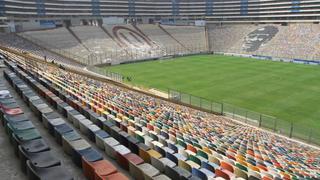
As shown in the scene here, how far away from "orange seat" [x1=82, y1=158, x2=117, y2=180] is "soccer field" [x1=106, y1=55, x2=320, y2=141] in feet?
67.0

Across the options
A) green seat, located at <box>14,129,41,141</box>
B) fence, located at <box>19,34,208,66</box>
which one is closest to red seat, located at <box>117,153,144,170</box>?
green seat, located at <box>14,129,41,141</box>

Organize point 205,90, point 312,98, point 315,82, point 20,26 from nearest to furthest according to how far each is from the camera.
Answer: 1. point 312,98
2. point 205,90
3. point 315,82
4. point 20,26

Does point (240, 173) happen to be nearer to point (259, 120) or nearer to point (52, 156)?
point (52, 156)

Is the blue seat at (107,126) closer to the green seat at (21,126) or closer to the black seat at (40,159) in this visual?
the green seat at (21,126)

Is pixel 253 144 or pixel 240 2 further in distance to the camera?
pixel 240 2

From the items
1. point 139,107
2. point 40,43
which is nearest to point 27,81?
point 139,107

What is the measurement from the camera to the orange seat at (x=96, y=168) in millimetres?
8340

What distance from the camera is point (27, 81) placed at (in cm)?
2098

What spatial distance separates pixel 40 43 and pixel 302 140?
58817mm

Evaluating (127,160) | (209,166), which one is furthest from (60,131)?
(209,166)

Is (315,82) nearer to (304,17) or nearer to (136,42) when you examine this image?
(136,42)

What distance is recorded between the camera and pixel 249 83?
139ft

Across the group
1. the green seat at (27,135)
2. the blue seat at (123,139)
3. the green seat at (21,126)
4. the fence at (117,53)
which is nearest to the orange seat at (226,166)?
the blue seat at (123,139)

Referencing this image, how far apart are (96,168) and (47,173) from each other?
144 centimetres
